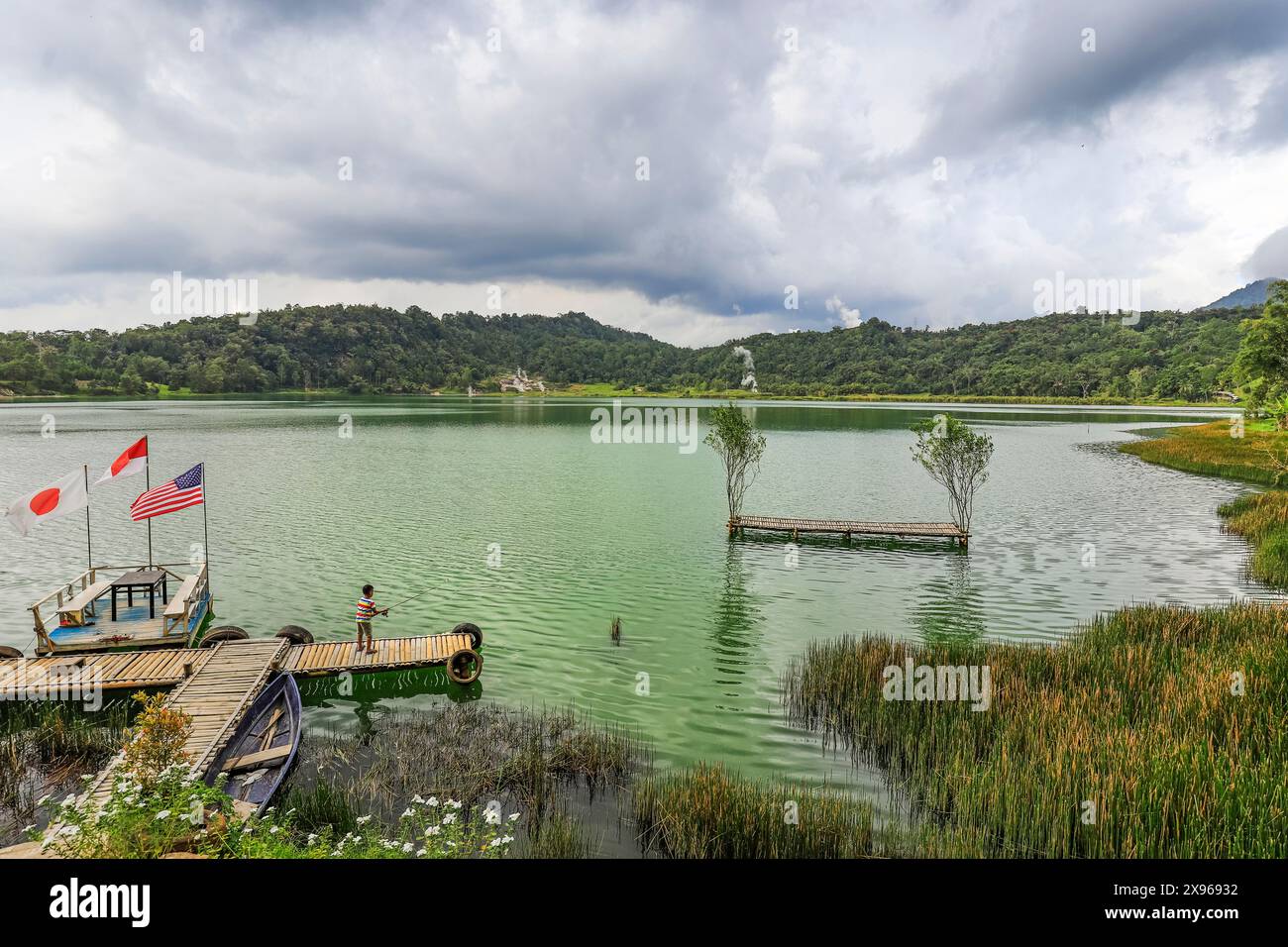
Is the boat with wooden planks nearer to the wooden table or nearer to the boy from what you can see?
the wooden table

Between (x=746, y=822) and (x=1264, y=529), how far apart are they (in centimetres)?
3542

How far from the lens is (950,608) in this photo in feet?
80.5

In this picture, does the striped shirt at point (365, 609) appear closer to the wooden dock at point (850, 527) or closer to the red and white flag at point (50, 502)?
the red and white flag at point (50, 502)

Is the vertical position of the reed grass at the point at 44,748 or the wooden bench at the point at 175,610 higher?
the wooden bench at the point at 175,610

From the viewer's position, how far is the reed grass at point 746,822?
1073cm

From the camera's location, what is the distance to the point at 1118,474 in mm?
56688

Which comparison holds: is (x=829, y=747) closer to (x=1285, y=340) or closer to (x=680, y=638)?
(x=680, y=638)

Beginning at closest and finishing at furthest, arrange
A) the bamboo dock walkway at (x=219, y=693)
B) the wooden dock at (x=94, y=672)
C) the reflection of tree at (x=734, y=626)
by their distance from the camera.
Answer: the bamboo dock walkway at (x=219, y=693) < the wooden dock at (x=94, y=672) < the reflection of tree at (x=734, y=626)

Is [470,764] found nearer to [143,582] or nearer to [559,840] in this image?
[559,840]

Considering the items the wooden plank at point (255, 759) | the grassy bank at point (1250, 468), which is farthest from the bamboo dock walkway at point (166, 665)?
the grassy bank at point (1250, 468)

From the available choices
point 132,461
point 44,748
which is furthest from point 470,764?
point 132,461

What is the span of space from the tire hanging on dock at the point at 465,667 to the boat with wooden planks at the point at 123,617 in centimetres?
835
